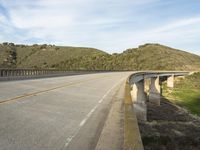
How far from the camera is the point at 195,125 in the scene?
3350 centimetres

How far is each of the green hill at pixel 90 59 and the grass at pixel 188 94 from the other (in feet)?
142

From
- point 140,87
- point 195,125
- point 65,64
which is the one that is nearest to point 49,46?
point 65,64

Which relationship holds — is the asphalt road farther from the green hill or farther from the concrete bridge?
the green hill

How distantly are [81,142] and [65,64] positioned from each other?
133893 mm

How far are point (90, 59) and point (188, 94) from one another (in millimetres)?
99798

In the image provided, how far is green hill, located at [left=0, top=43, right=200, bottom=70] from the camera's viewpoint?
141750mm

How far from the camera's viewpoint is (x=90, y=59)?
16312cm

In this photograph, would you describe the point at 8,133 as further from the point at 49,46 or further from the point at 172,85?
the point at 49,46

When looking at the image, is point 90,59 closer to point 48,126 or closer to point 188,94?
point 188,94

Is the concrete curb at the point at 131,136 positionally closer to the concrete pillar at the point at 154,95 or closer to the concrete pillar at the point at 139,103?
the concrete pillar at the point at 139,103

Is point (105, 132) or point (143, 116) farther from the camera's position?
point (143, 116)

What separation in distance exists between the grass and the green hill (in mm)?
43332

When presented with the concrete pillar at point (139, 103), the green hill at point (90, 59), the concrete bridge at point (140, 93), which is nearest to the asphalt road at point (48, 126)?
the concrete bridge at point (140, 93)

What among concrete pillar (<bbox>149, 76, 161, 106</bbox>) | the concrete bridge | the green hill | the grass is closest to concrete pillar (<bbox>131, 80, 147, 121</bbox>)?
the concrete bridge
